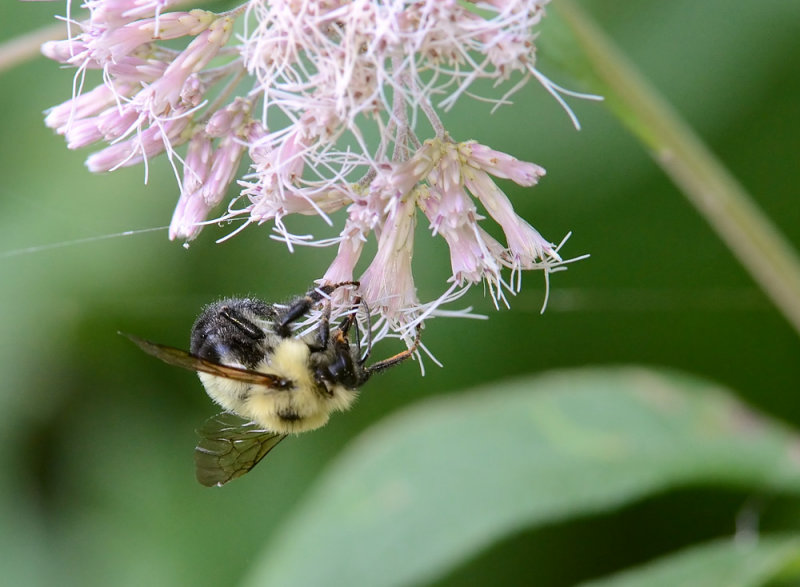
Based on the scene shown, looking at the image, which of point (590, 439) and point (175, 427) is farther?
point (175, 427)

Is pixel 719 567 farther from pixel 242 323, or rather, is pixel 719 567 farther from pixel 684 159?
pixel 242 323

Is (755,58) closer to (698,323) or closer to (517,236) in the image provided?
(698,323)

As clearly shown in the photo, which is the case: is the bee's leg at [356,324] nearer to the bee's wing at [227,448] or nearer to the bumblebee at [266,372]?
the bumblebee at [266,372]

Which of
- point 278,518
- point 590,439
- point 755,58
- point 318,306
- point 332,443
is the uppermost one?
point 755,58

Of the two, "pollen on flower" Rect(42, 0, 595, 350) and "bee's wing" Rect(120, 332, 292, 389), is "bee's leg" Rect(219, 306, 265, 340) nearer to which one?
"bee's wing" Rect(120, 332, 292, 389)

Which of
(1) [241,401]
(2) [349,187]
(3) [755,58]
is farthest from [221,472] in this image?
(3) [755,58]

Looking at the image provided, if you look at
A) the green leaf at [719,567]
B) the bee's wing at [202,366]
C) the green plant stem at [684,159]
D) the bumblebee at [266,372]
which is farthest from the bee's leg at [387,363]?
the green leaf at [719,567]

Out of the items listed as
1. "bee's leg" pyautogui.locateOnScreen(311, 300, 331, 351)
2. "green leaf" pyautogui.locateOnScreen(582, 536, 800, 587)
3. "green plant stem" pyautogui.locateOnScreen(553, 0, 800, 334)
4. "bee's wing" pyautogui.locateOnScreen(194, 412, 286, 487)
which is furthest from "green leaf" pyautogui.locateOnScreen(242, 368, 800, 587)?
"bee's leg" pyautogui.locateOnScreen(311, 300, 331, 351)
